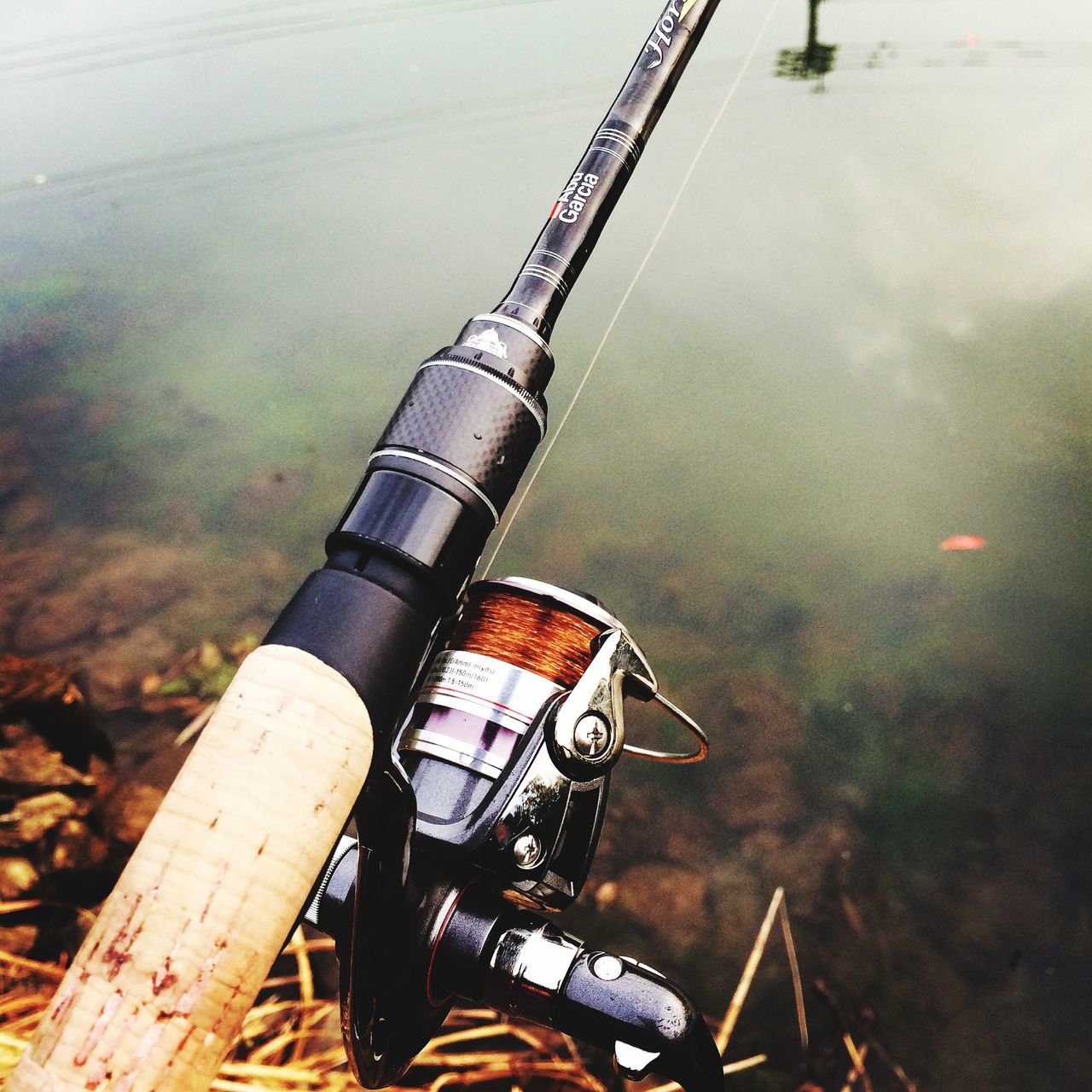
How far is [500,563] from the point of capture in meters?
2.21

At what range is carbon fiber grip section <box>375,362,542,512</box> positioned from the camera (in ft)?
3.27

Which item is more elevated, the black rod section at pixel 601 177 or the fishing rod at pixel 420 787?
the black rod section at pixel 601 177

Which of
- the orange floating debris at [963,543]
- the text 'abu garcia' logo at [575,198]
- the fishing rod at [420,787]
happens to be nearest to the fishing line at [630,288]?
the fishing rod at [420,787]

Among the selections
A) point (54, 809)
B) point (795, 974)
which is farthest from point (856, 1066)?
point (54, 809)

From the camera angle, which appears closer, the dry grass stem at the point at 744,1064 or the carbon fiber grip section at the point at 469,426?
the carbon fiber grip section at the point at 469,426

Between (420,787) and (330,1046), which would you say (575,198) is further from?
(330,1046)

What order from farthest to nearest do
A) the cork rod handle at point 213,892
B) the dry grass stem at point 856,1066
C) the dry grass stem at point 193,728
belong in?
the dry grass stem at point 193,728 → the dry grass stem at point 856,1066 → the cork rod handle at point 213,892

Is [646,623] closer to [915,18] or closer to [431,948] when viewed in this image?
[431,948]

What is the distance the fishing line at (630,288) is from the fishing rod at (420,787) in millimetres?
511

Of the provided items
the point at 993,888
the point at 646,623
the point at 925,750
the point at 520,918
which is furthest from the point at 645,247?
the point at 520,918

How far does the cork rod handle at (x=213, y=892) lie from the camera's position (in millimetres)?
660

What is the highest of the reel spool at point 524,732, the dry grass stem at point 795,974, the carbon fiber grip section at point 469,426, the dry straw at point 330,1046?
the carbon fiber grip section at point 469,426

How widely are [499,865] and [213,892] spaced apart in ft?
1.45

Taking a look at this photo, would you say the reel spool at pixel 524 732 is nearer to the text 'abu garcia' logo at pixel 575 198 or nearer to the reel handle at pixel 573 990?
the reel handle at pixel 573 990
